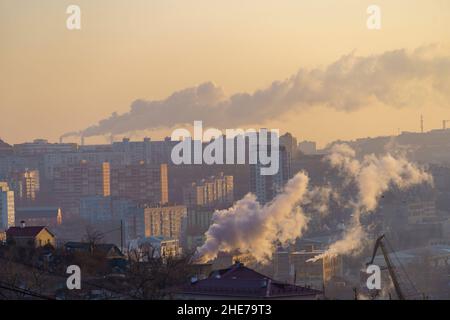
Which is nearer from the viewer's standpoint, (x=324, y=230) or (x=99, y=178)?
(x=324, y=230)

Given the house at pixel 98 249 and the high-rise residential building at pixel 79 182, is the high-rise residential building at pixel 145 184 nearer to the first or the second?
the high-rise residential building at pixel 79 182

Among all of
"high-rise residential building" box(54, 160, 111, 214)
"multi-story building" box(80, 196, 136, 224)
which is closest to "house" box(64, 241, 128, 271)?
"multi-story building" box(80, 196, 136, 224)

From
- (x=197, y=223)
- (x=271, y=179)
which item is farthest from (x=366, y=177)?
(x=197, y=223)

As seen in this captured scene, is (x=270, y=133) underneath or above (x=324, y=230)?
above

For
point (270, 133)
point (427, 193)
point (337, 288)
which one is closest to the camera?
point (337, 288)
